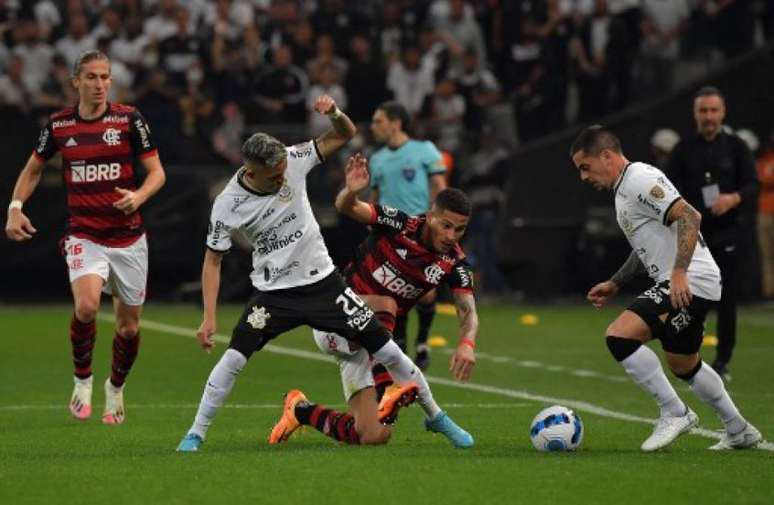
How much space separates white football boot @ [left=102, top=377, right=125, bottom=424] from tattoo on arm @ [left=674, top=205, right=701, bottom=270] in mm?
4277

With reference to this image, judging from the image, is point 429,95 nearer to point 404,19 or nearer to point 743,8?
point 404,19

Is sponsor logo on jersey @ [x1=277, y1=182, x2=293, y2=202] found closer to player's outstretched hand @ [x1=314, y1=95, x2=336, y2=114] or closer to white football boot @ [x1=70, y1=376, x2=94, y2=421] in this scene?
player's outstretched hand @ [x1=314, y1=95, x2=336, y2=114]

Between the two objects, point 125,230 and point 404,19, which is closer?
point 125,230

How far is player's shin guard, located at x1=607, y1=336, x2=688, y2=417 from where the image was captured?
10.1 meters

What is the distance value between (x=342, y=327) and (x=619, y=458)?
1.76 meters

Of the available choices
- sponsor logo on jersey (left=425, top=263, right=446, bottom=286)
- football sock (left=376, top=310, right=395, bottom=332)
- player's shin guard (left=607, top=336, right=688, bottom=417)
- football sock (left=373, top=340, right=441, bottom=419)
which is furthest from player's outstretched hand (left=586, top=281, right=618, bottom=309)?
football sock (left=376, top=310, right=395, bottom=332)

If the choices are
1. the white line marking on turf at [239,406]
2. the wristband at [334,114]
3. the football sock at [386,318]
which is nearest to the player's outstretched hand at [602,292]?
the football sock at [386,318]

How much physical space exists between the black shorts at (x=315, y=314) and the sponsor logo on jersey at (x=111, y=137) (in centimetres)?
244

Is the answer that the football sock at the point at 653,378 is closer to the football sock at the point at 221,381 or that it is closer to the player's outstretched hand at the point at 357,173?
the player's outstretched hand at the point at 357,173

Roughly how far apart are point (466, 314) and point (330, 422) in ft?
3.52

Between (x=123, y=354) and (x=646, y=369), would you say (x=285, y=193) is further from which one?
(x=123, y=354)

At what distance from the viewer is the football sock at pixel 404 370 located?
10328 millimetres

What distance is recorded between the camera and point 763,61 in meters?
24.6

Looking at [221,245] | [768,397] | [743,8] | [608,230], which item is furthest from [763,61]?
[221,245]
